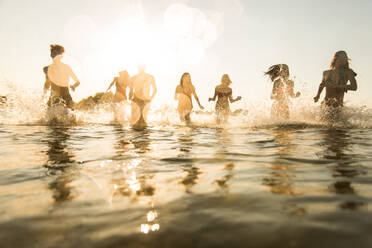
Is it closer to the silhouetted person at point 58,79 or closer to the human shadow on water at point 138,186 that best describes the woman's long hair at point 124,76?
the silhouetted person at point 58,79

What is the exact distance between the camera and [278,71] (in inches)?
326

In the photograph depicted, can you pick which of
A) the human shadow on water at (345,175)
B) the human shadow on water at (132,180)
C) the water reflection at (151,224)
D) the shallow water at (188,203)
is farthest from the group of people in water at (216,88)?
the water reflection at (151,224)

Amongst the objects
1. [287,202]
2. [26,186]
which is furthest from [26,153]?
[287,202]

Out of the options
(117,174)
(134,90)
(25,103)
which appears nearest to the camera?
(117,174)

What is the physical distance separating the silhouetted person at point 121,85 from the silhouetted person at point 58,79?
124 inches

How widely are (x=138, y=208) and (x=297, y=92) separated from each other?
791 cm

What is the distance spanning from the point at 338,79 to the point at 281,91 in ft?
5.28

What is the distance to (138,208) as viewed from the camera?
4.44 ft

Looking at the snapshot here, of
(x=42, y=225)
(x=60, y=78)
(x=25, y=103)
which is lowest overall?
(x=42, y=225)

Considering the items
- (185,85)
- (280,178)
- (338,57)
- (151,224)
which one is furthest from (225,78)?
(151,224)

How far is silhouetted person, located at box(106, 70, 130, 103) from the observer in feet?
37.9

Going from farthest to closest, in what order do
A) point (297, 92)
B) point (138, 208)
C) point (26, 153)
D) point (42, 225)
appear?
point (297, 92) < point (26, 153) < point (138, 208) < point (42, 225)

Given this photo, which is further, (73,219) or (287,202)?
(287,202)

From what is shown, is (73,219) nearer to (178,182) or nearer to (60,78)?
(178,182)
